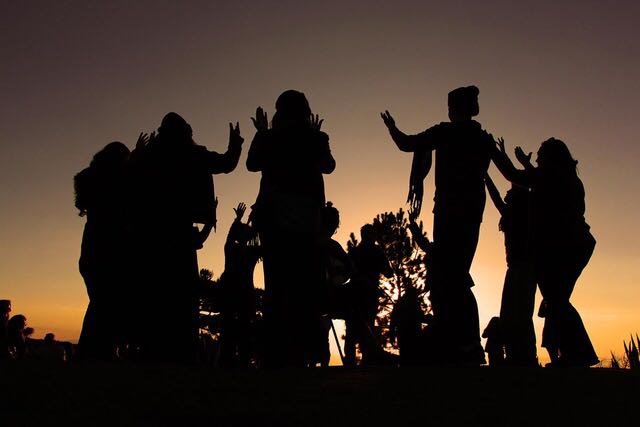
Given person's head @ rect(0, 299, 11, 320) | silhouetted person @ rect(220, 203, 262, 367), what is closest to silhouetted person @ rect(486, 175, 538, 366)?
silhouetted person @ rect(220, 203, 262, 367)

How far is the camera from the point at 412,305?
27.1 feet

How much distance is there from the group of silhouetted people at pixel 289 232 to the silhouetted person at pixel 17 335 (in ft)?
18.9

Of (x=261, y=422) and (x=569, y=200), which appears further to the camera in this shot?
(x=569, y=200)

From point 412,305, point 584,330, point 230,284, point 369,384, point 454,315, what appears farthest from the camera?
point 230,284

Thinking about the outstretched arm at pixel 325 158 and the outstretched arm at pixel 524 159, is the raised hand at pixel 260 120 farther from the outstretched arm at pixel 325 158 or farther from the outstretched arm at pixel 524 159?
the outstretched arm at pixel 524 159

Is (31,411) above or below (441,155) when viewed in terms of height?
below

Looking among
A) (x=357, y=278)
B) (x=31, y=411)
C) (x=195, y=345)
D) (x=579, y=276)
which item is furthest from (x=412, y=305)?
(x=31, y=411)

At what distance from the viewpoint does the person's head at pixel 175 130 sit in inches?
246

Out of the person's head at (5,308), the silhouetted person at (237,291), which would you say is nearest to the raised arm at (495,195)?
the silhouetted person at (237,291)

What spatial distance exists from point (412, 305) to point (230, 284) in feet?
8.21

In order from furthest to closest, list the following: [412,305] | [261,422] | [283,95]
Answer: [412,305]
[283,95]
[261,422]

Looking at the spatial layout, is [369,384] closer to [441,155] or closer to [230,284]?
[441,155]

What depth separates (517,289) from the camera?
7715 mm

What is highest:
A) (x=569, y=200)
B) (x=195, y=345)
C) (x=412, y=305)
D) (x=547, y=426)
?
(x=569, y=200)
